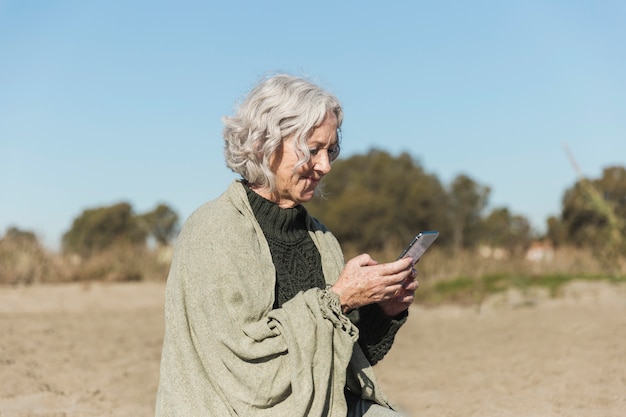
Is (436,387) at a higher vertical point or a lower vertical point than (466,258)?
lower

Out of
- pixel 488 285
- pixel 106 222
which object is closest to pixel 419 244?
pixel 488 285

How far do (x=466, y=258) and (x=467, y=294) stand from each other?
273cm

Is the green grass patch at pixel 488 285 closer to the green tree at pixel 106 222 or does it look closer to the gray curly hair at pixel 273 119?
the gray curly hair at pixel 273 119

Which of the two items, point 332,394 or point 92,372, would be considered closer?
point 332,394

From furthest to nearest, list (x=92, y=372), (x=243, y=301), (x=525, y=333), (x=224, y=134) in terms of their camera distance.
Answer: (x=525, y=333), (x=92, y=372), (x=224, y=134), (x=243, y=301)

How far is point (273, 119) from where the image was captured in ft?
9.36

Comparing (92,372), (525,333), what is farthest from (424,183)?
(92,372)

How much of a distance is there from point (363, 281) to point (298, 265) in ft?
1.27

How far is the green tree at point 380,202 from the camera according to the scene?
107 ft

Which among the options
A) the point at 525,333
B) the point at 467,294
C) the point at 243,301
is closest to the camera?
the point at 243,301

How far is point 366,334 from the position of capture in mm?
3129

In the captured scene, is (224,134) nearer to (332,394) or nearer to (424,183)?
(332,394)

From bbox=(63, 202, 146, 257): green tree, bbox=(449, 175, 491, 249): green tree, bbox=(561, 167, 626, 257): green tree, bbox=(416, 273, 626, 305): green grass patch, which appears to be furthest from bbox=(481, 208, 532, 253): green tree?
bbox=(63, 202, 146, 257): green tree

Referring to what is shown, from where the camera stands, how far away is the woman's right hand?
2736 mm
